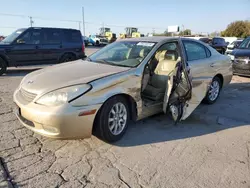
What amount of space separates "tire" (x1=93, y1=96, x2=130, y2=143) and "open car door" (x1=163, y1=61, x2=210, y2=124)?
83cm

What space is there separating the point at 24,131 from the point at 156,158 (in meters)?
2.15

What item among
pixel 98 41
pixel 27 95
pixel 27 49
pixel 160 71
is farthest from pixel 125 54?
pixel 98 41

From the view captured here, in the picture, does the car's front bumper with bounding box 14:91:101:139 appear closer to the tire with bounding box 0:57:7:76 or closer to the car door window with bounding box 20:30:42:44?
the tire with bounding box 0:57:7:76

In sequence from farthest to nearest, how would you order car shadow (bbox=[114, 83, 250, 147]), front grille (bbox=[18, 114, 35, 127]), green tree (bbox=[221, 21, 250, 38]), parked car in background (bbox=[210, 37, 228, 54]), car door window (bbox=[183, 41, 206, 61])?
green tree (bbox=[221, 21, 250, 38]) → parked car in background (bbox=[210, 37, 228, 54]) → car door window (bbox=[183, 41, 206, 61]) → car shadow (bbox=[114, 83, 250, 147]) → front grille (bbox=[18, 114, 35, 127])

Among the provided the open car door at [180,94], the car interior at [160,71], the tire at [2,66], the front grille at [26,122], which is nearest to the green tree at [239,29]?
the tire at [2,66]

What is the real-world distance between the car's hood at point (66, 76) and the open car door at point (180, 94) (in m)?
0.88

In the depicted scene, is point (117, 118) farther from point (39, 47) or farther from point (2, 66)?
point (39, 47)

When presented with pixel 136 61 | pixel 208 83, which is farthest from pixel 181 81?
pixel 208 83

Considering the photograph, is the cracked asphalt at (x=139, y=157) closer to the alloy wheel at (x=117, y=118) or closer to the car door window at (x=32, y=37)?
the alloy wheel at (x=117, y=118)

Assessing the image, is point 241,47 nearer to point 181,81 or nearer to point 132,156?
point 181,81

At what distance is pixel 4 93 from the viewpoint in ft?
21.0

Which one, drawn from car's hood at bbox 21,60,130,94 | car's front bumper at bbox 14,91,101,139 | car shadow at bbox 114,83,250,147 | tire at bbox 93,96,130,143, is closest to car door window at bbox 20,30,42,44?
car's hood at bbox 21,60,130,94

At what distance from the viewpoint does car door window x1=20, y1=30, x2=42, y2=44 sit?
31.7 ft

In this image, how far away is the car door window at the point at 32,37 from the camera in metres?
9.66
